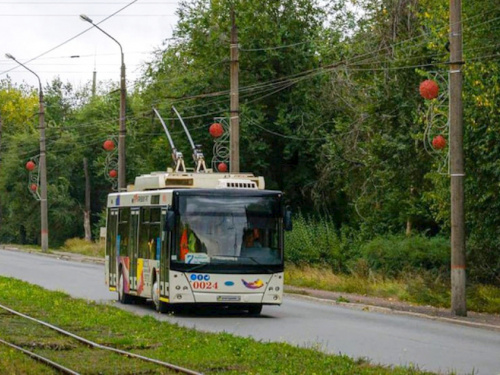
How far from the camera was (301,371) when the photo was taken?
15.2 m

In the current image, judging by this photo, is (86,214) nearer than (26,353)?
No

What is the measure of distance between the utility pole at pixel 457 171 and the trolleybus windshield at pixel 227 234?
369 centimetres

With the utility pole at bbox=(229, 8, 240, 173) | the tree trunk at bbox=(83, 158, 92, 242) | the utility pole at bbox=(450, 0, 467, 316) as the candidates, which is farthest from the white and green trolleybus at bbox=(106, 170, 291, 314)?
the tree trunk at bbox=(83, 158, 92, 242)

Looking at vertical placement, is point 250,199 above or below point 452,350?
above

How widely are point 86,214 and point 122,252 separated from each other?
53.1 meters

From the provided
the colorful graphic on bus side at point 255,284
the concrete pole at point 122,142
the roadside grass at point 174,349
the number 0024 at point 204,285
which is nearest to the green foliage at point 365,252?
the colorful graphic on bus side at point 255,284

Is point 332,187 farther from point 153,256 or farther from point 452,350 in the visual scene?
point 452,350

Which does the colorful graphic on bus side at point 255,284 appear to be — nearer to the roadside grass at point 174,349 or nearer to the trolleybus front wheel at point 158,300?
the roadside grass at point 174,349

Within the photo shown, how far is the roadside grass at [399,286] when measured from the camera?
2869 centimetres

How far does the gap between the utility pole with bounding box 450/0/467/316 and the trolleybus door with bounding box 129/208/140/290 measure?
725cm

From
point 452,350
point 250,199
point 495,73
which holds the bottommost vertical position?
point 452,350

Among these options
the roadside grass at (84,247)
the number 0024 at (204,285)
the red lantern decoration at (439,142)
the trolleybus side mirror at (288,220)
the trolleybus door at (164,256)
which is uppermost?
the red lantern decoration at (439,142)

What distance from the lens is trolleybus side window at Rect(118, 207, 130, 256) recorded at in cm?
3003

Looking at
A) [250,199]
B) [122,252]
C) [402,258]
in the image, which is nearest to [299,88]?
[402,258]
